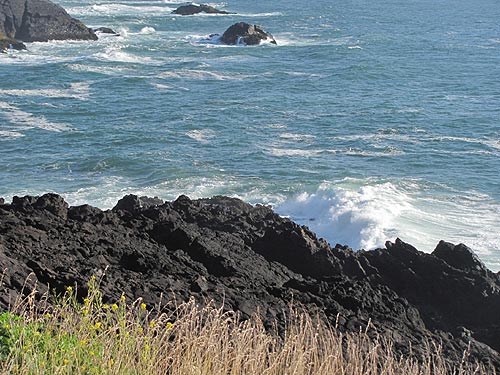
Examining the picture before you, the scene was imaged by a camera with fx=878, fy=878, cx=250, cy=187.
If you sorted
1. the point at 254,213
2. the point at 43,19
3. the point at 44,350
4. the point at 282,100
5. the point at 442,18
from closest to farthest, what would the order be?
the point at 44,350 → the point at 254,213 → the point at 282,100 → the point at 43,19 → the point at 442,18

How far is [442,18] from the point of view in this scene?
7062 centimetres

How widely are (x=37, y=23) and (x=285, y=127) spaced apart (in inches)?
1147

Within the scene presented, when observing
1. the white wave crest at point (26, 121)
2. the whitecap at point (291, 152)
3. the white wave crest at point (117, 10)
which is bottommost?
the white wave crest at point (117, 10)

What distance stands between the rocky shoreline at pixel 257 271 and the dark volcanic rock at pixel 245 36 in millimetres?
39727

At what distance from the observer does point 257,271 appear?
1379 centimetres

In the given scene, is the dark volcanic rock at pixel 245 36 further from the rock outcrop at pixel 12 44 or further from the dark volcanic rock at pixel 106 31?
the rock outcrop at pixel 12 44

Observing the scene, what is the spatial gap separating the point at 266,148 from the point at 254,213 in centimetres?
1031

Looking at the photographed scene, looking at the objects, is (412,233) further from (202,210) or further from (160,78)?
(160,78)

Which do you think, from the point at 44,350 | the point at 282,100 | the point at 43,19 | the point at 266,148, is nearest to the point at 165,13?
the point at 43,19

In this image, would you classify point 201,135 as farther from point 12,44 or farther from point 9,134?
point 12,44

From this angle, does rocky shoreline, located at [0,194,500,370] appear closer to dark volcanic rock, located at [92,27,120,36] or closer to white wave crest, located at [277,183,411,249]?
white wave crest, located at [277,183,411,249]

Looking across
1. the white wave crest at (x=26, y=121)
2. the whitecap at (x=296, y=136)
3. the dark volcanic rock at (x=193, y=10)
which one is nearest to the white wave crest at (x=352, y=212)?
the whitecap at (x=296, y=136)

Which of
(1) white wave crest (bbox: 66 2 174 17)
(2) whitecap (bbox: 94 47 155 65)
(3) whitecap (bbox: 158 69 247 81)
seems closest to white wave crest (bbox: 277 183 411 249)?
(3) whitecap (bbox: 158 69 247 81)

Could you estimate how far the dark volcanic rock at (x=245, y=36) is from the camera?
56.0 metres
